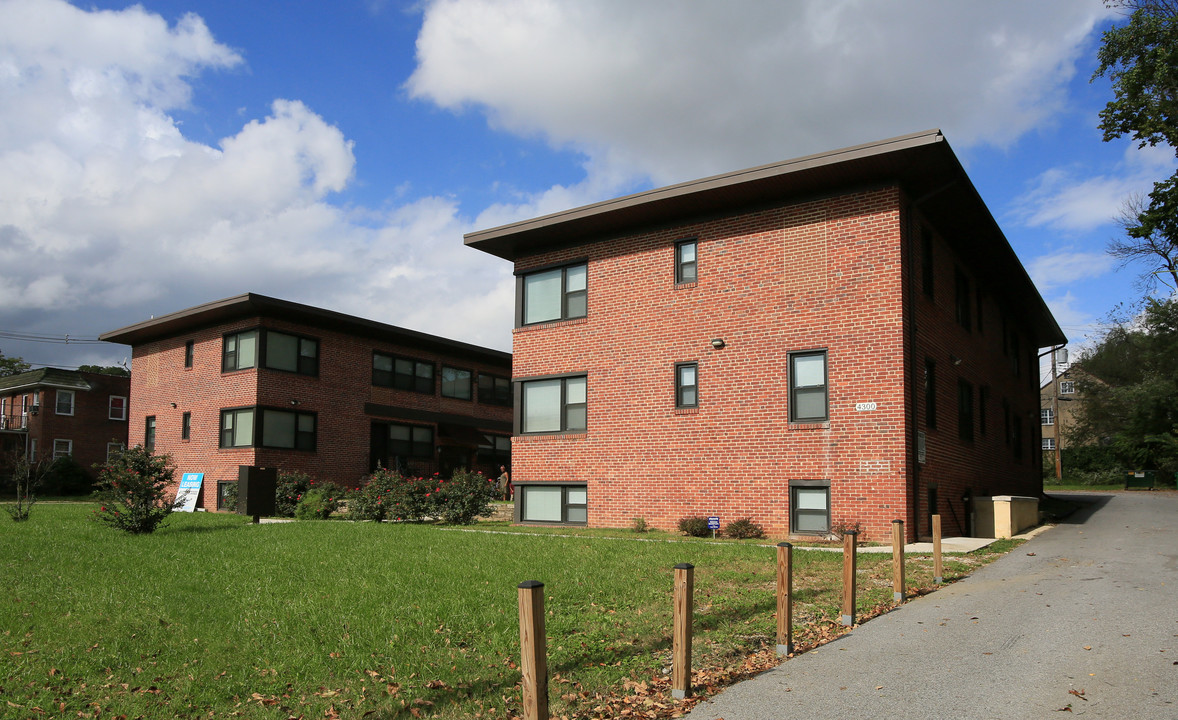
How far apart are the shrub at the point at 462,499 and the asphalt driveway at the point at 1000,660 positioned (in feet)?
40.6

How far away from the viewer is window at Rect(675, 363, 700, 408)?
740 inches

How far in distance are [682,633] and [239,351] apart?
87.2ft

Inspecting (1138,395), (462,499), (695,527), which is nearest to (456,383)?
(462,499)

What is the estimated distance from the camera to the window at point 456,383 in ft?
120

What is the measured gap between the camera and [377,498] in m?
21.0

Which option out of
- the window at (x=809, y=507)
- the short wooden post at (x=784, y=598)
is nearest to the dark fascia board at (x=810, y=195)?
the window at (x=809, y=507)

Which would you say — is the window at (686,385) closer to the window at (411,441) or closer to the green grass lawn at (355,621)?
the green grass lawn at (355,621)

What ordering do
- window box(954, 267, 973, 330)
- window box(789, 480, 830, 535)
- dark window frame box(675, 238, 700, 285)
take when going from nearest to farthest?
window box(789, 480, 830, 535) → dark window frame box(675, 238, 700, 285) → window box(954, 267, 973, 330)

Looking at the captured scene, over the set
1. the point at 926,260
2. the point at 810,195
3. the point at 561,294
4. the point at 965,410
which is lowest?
the point at 965,410

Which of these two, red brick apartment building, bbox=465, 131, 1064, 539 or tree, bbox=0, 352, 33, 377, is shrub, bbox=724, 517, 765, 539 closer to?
red brick apartment building, bbox=465, 131, 1064, 539

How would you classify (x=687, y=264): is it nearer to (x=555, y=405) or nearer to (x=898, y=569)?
(x=555, y=405)

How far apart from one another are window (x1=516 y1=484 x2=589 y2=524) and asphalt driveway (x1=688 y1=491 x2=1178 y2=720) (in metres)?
10.2

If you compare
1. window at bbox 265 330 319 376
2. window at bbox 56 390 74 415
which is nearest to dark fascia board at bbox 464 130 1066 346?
window at bbox 265 330 319 376

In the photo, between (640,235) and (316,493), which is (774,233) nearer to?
(640,235)
